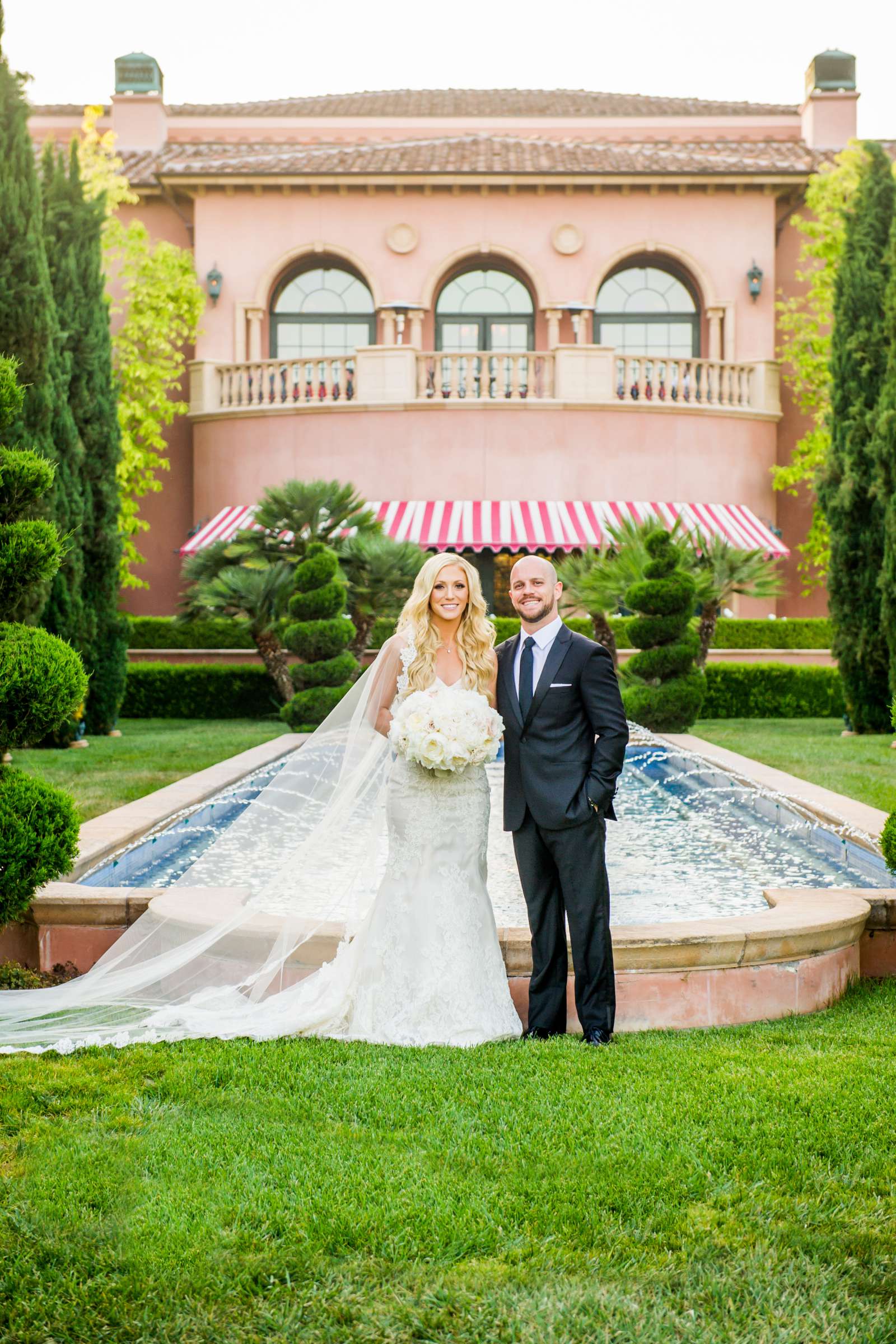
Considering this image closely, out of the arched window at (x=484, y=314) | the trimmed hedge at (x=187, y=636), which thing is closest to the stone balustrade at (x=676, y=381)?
the arched window at (x=484, y=314)

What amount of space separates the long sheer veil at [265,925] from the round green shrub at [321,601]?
9620mm

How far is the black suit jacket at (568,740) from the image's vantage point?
16.8 ft

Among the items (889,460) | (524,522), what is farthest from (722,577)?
(524,522)

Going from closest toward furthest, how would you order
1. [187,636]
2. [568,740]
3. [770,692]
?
[568,740] → [770,692] → [187,636]

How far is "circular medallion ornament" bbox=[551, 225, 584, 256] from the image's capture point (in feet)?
90.1

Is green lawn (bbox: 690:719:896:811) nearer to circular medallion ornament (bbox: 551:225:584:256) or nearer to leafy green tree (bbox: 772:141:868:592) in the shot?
leafy green tree (bbox: 772:141:868:592)

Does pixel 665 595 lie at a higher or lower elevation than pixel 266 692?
higher

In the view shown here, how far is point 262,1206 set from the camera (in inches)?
142

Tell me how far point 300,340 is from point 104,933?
938 inches

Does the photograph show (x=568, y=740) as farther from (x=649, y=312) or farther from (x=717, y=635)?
(x=649, y=312)

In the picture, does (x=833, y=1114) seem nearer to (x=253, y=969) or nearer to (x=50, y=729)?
(x=253, y=969)

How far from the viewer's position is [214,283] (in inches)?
1065

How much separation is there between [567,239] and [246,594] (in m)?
14.6

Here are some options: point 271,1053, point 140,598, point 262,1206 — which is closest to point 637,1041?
point 271,1053
